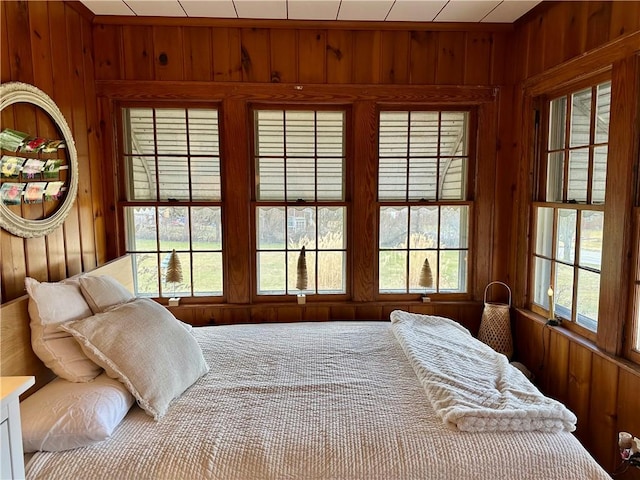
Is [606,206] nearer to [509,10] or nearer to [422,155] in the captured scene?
[422,155]

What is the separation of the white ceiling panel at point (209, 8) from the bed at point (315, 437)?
1921 millimetres

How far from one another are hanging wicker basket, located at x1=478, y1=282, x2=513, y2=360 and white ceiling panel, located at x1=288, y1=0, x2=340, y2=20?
2181 millimetres

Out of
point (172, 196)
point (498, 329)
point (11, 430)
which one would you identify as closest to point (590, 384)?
point (498, 329)

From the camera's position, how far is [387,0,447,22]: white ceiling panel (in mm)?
2424

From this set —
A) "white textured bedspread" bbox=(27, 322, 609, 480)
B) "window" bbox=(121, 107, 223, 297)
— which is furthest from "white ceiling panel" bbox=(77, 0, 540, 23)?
"white textured bedspread" bbox=(27, 322, 609, 480)

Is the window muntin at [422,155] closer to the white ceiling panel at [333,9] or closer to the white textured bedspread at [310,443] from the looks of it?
the white ceiling panel at [333,9]

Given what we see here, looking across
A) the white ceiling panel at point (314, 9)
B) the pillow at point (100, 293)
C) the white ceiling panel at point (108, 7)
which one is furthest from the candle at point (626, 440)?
the white ceiling panel at point (108, 7)

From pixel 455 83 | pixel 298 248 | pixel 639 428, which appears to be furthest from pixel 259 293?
pixel 639 428

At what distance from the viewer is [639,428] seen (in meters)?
1.83

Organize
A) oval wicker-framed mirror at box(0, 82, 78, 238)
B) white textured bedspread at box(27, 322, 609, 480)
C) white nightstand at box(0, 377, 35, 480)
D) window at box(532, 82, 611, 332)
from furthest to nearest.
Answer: window at box(532, 82, 611, 332) < oval wicker-framed mirror at box(0, 82, 78, 238) < white textured bedspread at box(27, 322, 609, 480) < white nightstand at box(0, 377, 35, 480)

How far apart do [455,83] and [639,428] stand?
2197mm

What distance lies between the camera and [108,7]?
2.49 m

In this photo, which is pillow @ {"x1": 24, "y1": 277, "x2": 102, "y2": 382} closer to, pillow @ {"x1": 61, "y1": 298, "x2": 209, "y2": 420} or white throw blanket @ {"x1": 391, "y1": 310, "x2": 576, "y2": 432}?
pillow @ {"x1": 61, "y1": 298, "x2": 209, "y2": 420}

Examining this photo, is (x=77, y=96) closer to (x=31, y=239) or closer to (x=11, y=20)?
(x=11, y=20)
